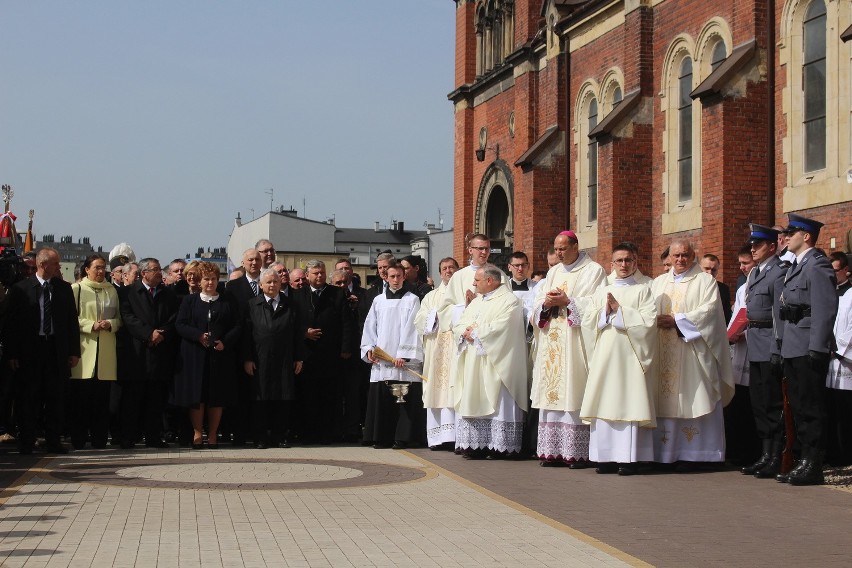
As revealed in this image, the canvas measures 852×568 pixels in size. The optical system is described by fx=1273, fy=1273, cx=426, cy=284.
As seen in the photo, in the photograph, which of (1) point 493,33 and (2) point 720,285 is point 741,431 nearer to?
(2) point 720,285

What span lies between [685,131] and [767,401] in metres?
13.9

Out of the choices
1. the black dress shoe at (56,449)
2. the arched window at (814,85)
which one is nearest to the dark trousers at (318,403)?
the black dress shoe at (56,449)

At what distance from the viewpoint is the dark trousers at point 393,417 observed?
1463 cm

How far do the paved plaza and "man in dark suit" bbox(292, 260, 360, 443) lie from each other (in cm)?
259

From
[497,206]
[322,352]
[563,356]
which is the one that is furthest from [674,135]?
[563,356]

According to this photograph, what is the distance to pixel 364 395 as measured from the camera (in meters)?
15.8

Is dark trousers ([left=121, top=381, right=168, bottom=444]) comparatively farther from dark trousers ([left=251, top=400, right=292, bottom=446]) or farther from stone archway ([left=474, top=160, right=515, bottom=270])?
stone archway ([left=474, top=160, right=515, bottom=270])

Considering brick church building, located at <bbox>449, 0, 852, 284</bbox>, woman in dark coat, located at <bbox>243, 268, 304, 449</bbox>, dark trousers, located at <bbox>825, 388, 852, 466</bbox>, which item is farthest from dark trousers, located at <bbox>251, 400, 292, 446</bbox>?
brick church building, located at <bbox>449, 0, 852, 284</bbox>

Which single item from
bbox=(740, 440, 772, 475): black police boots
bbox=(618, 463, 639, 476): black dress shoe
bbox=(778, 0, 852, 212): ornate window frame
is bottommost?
bbox=(618, 463, 639, 476): black dress shoe

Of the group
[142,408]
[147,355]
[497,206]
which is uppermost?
[497,206]

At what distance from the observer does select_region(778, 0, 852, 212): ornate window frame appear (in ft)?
63.9

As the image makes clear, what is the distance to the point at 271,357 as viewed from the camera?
14617mm

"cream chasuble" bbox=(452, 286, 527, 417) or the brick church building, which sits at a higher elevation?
the brick church building

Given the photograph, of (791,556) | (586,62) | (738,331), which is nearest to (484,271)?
(738,331)
